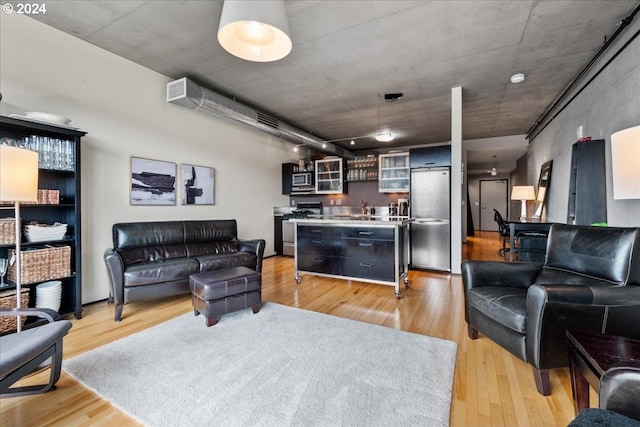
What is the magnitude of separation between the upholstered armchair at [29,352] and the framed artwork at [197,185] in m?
2.81

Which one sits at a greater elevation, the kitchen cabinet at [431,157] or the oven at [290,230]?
the kitchen cabinet at [431,157]

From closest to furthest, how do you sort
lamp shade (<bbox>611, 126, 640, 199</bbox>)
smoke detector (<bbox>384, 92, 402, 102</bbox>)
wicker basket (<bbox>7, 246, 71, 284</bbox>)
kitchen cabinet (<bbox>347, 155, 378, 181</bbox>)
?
lamp shade (<bbox>611, 126, 640, 199</bbox>) < wicker basket (<bbox>7, 246, 71, 284</bbox>) < smoke detector (<bbox>384, 92, 402, 102</bbox>) < kitchen cabinet (<bbox>347, 155, 378, 181</bbox>)

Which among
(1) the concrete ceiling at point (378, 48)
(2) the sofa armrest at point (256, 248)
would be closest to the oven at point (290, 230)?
(2) the sofa armrest at point (256, 248)

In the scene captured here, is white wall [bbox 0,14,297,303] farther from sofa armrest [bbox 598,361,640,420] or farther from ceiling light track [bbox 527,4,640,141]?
ceiling light track [bbox 527,4,640,141]

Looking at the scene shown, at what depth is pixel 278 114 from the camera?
543 cm

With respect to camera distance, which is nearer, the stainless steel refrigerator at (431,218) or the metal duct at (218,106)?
the metal duct at (218,106)

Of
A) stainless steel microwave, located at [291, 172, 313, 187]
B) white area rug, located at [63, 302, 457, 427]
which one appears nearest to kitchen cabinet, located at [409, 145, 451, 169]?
stainless steel microwave, located at [291, 172, 313, 187]

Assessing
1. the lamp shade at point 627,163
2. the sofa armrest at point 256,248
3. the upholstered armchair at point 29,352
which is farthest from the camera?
the sofa armrest at point 256,248

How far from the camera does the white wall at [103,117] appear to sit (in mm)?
2727

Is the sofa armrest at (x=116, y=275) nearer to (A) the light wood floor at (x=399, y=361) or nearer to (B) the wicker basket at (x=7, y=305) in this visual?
(A) the light wood floor at (x=399, y=361)

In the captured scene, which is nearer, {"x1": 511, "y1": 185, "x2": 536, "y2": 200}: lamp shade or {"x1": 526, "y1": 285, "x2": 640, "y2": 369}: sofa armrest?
{"x1": 526, "y1": 285, "x2": 640, "y2": 369}: sofa armrest

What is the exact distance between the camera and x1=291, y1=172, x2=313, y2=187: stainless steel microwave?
6.59 m

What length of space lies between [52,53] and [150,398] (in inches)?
141

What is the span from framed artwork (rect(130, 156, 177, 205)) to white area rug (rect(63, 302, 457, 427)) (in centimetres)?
202
